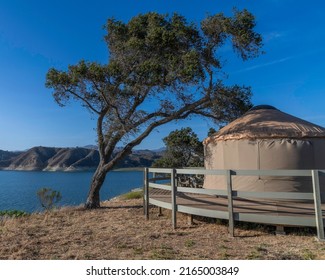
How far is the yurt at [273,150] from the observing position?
830 centimetres

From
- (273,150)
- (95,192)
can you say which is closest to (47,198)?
(95,192)

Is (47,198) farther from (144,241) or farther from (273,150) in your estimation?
(273,150)

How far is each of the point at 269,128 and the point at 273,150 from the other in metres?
0.69

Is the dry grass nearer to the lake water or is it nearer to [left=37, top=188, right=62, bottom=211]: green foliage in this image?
[left=37, top=188, right=62, bottom=211]: green foliage

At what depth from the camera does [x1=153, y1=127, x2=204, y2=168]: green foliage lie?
21.0 m

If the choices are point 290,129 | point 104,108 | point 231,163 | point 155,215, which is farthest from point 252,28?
point 155,215

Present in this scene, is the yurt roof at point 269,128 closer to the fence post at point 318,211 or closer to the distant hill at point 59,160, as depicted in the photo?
the fence post at point 318,211

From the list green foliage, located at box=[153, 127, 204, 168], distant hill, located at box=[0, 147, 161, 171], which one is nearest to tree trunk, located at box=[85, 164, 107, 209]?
green foliage, located at box=[153, 127, 204, 168]

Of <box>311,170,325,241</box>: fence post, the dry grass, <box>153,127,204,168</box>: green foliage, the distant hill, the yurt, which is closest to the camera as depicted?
the dry grass

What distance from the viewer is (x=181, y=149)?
22.0 meters

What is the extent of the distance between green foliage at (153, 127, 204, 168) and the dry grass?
1290 cm

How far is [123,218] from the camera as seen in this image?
861cm

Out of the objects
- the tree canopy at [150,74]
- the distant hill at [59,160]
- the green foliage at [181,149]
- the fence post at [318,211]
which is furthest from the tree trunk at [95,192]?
the distant hill at [59,160]
